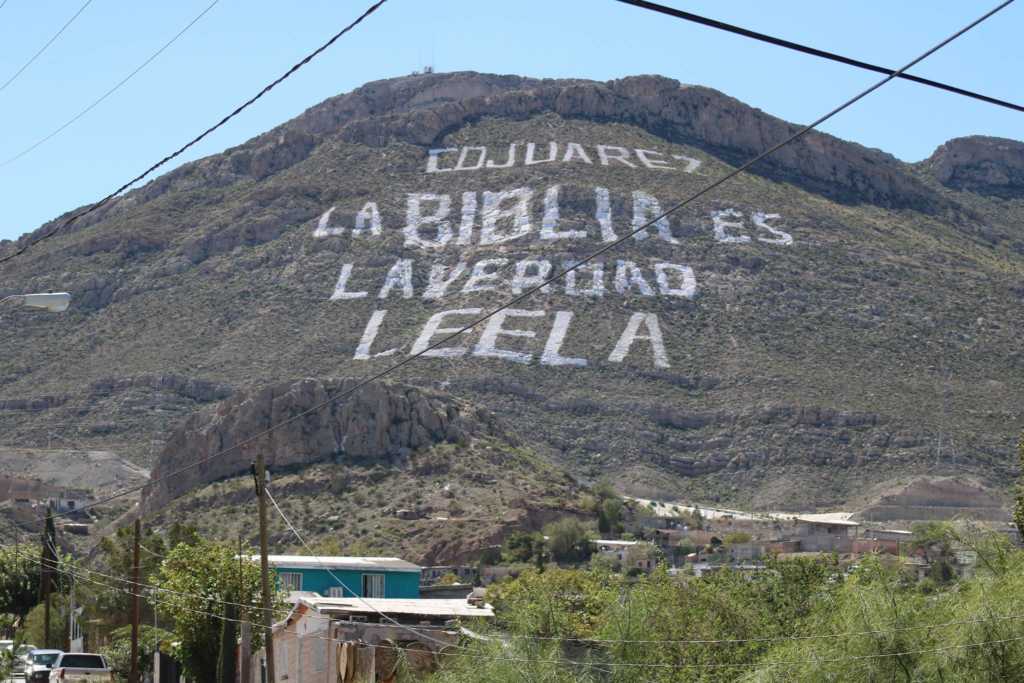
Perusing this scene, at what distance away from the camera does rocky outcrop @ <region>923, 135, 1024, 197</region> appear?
617 feet

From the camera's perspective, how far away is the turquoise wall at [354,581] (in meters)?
65.8

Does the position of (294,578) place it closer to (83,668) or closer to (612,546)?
(83,668)

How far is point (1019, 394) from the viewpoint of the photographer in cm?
11912

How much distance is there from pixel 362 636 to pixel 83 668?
494 inches

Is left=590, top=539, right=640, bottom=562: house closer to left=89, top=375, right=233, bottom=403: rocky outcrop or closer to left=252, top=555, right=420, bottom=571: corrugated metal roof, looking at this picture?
left=252, top=555, right=420, bottom=571: corrugated metal roof

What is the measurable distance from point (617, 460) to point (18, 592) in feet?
157

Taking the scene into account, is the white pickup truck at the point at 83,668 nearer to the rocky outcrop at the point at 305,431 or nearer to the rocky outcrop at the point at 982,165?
the rocky outcrop at the point at 305,431

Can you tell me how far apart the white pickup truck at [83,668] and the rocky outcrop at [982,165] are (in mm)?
147922

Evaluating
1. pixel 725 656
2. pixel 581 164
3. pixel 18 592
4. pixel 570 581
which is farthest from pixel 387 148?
pixel 725 656

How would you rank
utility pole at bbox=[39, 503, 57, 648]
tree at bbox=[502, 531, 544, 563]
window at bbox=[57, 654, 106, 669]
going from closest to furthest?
window at bbox=[57, 654, 106, 669] → utility pole at bbox=[39, 503, 57, 648] → tree at bbox=[502, 531, 544, 563]

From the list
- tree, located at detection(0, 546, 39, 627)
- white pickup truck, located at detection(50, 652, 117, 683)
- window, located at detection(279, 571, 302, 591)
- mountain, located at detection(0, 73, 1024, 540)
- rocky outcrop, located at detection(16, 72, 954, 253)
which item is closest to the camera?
white pickup truck, located at detection(50, 652, 117, 683)

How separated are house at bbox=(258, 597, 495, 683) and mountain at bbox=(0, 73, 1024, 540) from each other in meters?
49.1

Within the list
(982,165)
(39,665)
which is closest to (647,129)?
(982,165)

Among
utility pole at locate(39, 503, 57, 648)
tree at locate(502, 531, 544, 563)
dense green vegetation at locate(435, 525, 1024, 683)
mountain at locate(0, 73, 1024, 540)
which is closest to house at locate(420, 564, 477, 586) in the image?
tree at locate(502, 531, 544, 563)
